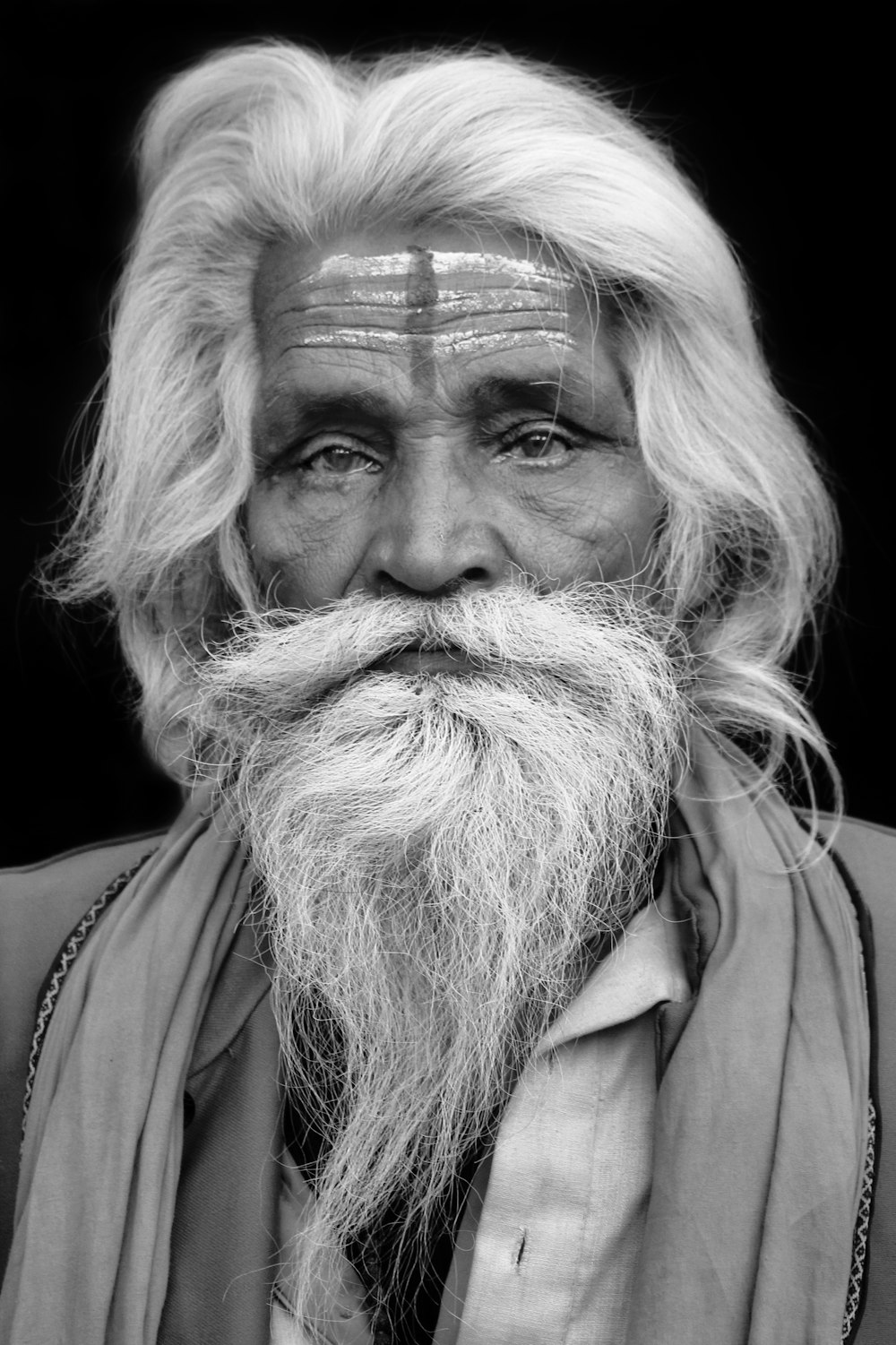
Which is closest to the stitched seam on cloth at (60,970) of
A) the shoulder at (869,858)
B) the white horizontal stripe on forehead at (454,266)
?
the white horizontal stripe on forehead at (454,266)

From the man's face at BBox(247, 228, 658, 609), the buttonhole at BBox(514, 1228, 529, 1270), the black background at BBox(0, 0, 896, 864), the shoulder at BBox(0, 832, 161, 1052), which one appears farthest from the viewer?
the black background at BBox(0, 0, 896, 864)

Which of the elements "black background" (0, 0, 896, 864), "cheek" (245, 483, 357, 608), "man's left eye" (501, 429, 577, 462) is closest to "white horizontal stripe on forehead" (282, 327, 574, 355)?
"man's left eye" (501, 429, 577, 462)

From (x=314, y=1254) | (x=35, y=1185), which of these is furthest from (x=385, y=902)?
(x=35, y=1185)

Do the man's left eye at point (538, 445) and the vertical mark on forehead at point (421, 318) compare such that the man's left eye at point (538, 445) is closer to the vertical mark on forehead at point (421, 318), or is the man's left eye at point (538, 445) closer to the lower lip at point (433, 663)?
the vertical mark on forehead at point (421, 318)

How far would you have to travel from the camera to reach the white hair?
1.94 metres

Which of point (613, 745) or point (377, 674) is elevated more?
point (377, 674)

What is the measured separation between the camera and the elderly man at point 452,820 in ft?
5.35

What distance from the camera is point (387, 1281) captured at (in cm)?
→ 182

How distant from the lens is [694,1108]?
1588 millimetres

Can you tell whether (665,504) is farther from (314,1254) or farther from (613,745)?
(314,1254)

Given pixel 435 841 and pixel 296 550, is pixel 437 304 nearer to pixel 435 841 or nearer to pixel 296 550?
pixel 296 550

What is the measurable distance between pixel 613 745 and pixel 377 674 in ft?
1.15

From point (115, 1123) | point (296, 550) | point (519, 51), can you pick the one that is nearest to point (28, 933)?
point (115, 1123)

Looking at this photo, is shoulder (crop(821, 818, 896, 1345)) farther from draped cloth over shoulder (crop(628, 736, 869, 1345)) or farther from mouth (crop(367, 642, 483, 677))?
mouth (crop(367, 642, 483, 677))
